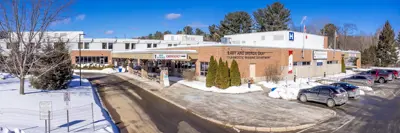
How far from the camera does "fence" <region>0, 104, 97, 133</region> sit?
1148 centimetres

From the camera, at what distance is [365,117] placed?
1591cm

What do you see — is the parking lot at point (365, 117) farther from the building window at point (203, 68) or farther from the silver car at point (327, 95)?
the building window at point (203, 68)

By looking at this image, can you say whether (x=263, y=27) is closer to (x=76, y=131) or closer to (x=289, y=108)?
(x=289, y=108)

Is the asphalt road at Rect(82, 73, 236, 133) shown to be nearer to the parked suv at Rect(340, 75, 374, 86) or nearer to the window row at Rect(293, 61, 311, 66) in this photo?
the window row at Rect(293, 61, 311, 66)

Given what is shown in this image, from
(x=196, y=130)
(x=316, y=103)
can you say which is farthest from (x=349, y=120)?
(x=196, y=130)

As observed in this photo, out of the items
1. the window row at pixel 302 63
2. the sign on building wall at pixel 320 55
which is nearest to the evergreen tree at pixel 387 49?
the sign on building wall at pixel 320 55

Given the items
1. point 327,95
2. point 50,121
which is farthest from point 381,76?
point 50,121

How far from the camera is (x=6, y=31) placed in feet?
60.3

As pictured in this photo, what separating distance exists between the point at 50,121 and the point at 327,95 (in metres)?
16.9

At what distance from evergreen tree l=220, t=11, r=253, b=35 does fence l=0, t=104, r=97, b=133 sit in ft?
205

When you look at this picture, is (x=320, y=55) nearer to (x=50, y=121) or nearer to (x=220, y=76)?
(x=220, y=76)

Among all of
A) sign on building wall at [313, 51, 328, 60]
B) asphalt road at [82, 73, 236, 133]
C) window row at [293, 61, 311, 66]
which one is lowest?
asphalt road at [82, 73, 236, 133]

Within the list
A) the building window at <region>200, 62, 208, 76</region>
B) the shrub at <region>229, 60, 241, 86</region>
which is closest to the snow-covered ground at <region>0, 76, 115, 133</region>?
the shrub at <region>229, 60, 241, 86</region>

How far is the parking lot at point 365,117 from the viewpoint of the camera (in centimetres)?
1333
